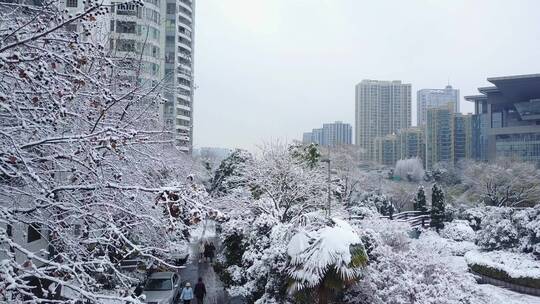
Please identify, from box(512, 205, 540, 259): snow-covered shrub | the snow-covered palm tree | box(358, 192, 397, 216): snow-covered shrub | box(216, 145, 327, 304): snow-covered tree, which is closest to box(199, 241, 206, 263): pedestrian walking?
box(216, 145, 327, 304): snow-covered tree

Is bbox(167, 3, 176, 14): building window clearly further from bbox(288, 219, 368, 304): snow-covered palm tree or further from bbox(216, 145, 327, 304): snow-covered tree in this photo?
bbox(288, 219, 368, 304): snow-covered palm tree

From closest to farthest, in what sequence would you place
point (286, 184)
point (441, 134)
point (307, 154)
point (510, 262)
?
1. point (510, 262)
2. point (286, 184)
3. point (307, 154)
4. point (441, 134)

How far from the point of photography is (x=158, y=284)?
1474 centimetres

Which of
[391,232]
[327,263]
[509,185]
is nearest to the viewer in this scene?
[327,263]

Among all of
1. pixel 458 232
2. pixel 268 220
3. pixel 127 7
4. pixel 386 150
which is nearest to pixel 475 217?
pixel 458 232

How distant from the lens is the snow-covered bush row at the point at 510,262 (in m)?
19.3

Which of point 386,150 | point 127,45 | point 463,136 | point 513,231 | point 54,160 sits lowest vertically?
point 513,231

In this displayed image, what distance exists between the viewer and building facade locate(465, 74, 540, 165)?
273 ft

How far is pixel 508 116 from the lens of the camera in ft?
294

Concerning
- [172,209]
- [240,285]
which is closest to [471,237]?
[240,285]

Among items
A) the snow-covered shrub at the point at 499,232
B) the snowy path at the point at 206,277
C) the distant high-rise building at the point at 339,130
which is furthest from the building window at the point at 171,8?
the distant high-rise building at the point at 339,130

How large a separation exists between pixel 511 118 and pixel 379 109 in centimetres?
2977

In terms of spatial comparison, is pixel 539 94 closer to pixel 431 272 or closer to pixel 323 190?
pixel 323 190

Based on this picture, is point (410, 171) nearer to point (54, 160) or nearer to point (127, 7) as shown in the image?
point (127, 7)
